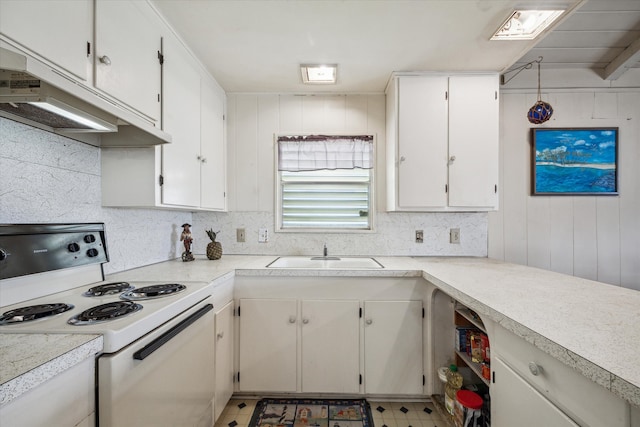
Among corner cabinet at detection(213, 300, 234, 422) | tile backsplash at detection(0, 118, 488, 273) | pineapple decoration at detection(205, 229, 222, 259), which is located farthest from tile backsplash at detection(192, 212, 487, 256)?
corner cabinet at detection(213, 300, 234, 422)

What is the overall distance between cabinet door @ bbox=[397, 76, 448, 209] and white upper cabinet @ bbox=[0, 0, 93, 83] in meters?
1.84

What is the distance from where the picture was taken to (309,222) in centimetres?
245

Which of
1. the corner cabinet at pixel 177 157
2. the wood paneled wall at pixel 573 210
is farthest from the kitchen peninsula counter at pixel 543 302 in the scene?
the wood paneled wall at pixel 573 210

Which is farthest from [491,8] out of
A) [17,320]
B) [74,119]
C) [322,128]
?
[17,320]

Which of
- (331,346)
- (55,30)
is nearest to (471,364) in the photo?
(331,346)

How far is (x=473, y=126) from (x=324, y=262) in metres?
1.58

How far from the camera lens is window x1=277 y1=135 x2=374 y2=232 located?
2.40m

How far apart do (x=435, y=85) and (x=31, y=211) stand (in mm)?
2504

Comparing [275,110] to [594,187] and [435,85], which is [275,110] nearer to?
[435,85]

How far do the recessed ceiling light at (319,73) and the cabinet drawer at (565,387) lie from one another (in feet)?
6.27

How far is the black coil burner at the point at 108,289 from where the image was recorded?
45.6 inches

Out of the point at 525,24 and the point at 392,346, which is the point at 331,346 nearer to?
the point at 392,346

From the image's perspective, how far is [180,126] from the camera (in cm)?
167

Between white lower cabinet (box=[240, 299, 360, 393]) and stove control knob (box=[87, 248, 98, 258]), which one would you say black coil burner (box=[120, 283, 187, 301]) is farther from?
white lower cabinet (box=[240, 299, 360, 393])
